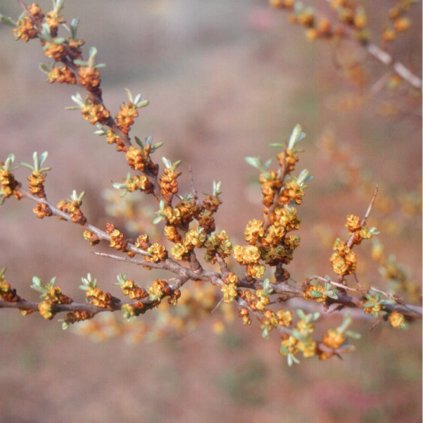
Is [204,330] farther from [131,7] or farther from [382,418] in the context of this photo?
[131,7]

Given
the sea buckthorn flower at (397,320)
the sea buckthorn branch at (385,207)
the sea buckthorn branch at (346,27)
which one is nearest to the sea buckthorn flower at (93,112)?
the sea buckthorn flower at (397,320)

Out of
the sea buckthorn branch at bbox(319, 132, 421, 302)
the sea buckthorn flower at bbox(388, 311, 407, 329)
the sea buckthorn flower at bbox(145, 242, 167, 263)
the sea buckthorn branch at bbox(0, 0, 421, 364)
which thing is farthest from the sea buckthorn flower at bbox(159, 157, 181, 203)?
the sea buckthorn branch at bbox(319, 132, 421, 302)

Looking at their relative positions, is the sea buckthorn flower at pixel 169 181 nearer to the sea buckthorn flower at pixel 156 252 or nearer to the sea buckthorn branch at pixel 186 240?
the sea buckthorn branch at pixel 186 240

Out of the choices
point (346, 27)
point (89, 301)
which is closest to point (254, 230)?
point (89, 301)

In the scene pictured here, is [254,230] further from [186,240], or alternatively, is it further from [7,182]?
[7,182]

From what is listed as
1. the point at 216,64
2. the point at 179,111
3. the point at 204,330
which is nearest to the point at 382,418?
the point at 204,330

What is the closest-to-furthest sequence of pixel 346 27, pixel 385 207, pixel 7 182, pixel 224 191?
1. pixel 7 182
2. pixel 346 27
3. pixel 385 207
4. pixel 224 191

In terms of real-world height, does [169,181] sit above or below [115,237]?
above
